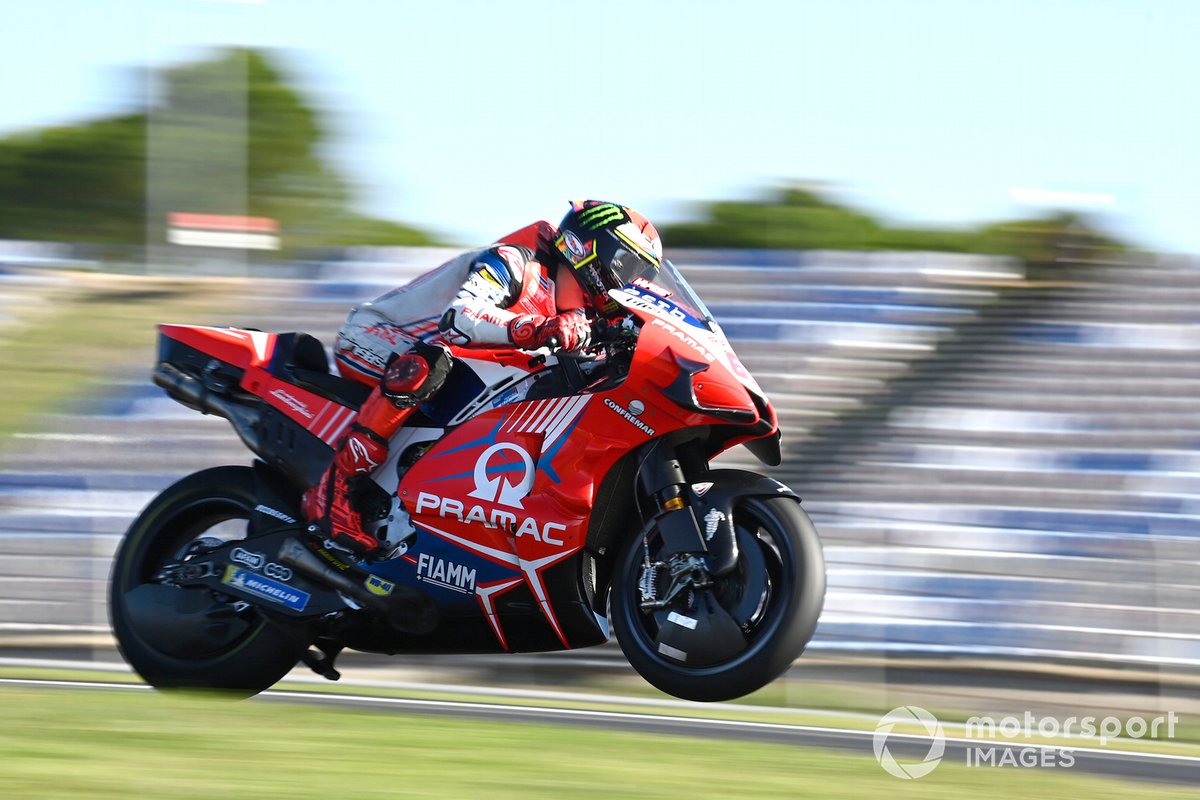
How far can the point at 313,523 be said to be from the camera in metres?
5.00

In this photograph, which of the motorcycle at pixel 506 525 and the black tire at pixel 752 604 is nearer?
the black tire at pixel 752 604

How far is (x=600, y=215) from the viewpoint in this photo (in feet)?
15.5

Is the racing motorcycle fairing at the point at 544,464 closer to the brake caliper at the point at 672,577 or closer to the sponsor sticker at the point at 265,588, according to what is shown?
the brake caliper at the point at 672,577

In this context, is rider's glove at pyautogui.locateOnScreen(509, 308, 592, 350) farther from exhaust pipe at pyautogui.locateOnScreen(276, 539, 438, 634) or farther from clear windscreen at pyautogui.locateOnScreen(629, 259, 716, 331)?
exhaust pipe at pyautogui.locateOnScreen(276, 539, 438, 634)

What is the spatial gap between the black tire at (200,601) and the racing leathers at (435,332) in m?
0.43

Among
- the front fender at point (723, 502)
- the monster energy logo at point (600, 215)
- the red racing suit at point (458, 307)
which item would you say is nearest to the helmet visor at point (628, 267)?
the monster energy logo at point (600, 215)

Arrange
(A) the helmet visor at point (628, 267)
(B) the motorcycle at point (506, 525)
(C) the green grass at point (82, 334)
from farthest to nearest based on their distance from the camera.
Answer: (C) the green grass at point (82, 334)
(A) the helmet visor at point (628, 267)
(B) the motorcycle at point (506, 525)

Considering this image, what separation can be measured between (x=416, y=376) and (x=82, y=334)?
880 cm

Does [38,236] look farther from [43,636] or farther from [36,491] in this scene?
[43,636]

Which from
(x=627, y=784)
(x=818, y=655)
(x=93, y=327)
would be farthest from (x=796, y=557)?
(x=93, y=327)

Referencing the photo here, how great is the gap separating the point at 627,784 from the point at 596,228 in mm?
1796

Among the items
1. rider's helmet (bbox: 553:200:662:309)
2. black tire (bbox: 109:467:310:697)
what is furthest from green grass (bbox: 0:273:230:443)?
rider's helmet (bbox: 553:200:662:309)

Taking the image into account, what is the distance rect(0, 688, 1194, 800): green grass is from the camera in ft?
11.4

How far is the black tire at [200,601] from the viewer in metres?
5.17
